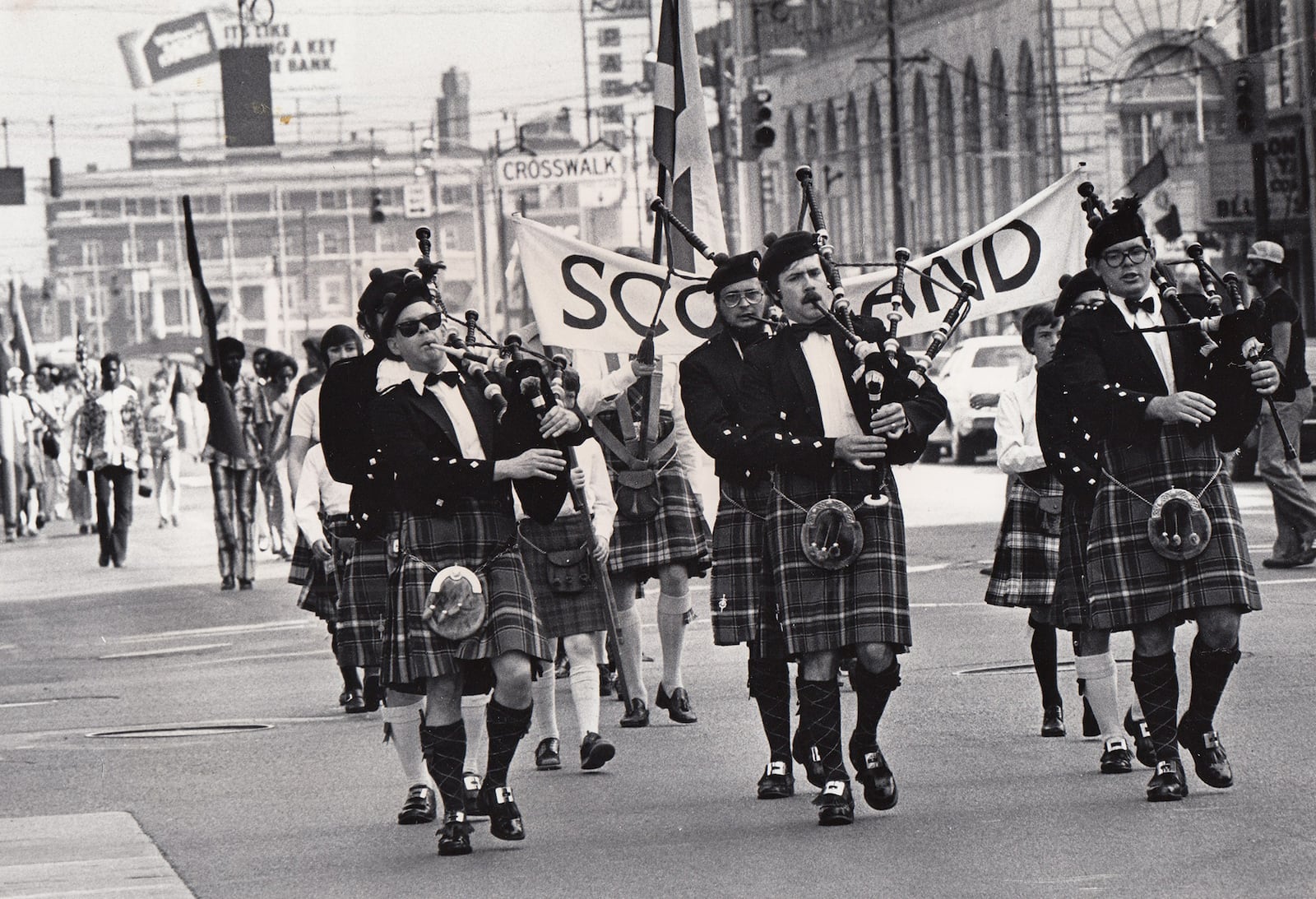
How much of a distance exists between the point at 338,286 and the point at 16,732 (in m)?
159

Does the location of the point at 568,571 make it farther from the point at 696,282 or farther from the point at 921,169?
the point at 921,169

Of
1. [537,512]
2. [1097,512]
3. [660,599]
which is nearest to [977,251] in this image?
[660,599]

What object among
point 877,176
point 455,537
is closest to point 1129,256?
point 455,537

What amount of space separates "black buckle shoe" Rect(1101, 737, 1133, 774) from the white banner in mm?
2602

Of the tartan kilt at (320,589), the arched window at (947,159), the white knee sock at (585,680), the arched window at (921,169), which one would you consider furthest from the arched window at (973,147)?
the white knee sock at (585,680)

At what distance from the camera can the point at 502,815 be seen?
308 inches

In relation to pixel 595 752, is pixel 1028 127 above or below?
above

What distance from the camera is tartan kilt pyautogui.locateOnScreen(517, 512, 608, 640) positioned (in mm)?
9828

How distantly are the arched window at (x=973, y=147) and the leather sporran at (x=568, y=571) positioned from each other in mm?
49630

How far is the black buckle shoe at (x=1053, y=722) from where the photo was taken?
9.51m

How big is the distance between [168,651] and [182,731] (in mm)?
3999

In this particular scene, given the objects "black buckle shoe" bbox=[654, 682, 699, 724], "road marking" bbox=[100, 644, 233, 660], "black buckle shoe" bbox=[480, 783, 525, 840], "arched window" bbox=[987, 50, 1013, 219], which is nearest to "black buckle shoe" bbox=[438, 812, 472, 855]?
"black buckle shoe" bbox=[480, 783, 525, 840]

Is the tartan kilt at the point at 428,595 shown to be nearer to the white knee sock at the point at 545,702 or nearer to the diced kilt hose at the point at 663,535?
the white knee sock at the point at 545,702

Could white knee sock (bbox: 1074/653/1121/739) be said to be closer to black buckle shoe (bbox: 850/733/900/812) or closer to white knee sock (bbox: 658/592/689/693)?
black buckle shoe (bbox: 850/733/900/812)
